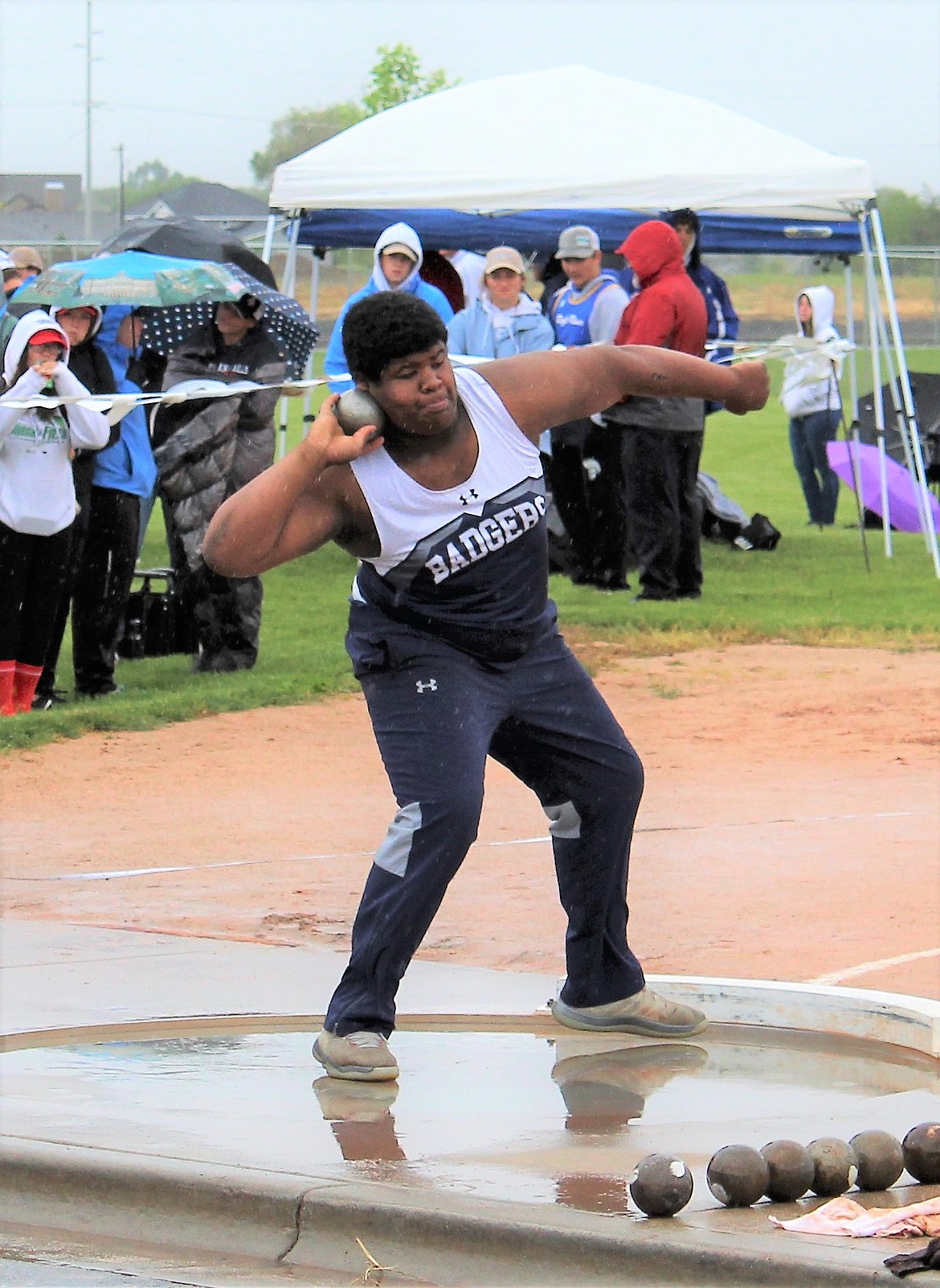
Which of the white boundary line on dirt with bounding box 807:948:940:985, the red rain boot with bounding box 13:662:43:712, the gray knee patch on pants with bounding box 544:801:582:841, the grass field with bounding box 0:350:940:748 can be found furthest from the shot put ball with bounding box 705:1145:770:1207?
the red rain boot with bounding box 13:662:43:712

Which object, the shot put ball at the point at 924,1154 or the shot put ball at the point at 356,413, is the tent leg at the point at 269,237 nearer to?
the shot put ball at the point at 356,413

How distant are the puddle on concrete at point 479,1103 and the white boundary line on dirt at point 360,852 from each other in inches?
89.7

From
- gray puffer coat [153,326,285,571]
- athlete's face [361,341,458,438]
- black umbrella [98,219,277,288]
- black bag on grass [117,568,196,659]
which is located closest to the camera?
athlete's face [361,341,458,438]

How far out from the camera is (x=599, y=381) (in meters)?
5.69

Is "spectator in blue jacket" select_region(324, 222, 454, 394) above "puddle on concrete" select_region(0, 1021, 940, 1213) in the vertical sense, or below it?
above

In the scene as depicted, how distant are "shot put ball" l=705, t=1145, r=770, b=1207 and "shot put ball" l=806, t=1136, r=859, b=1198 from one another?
113 millimetres

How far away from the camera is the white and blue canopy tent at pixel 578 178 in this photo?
16047mm

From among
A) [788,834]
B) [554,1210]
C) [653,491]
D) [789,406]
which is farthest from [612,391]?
[789,406]

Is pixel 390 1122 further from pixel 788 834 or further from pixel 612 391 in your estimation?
pixel 788 834

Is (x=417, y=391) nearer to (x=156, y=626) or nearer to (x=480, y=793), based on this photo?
(x=480, y=793)

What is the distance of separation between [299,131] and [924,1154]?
399 ft

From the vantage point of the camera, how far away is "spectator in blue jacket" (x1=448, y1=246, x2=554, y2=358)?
15.4 m

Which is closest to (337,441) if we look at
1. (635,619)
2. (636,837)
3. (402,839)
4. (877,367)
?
(402,839)

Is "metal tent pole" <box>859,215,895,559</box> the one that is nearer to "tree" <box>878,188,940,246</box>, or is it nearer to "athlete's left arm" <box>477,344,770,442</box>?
"athlete's left arm" <box>477,344,770,442</box>
